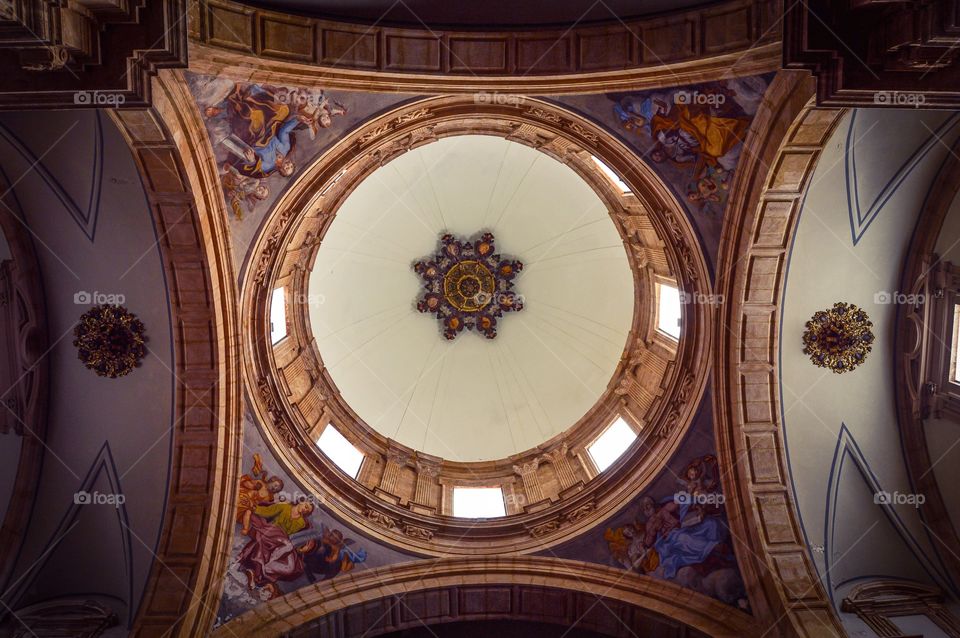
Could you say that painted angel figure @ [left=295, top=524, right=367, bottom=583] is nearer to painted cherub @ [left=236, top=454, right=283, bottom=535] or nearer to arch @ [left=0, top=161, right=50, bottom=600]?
painted cherub @ [left=236, top=454, right=283, bottom=535]

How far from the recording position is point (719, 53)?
37.0 ft

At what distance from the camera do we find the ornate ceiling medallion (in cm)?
2344

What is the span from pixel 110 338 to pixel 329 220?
535 centimetres

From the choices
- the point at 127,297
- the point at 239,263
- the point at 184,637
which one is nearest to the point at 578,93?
the point at 239,263

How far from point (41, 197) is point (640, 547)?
1314 centimetres

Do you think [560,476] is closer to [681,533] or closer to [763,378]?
[681,533]

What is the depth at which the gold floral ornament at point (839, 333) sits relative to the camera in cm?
1451

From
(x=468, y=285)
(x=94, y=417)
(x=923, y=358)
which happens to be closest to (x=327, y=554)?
(x=94, y=417)

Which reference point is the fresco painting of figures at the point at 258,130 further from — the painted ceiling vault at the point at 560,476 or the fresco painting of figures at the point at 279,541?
the fresco painting of figures at the point at 279,541

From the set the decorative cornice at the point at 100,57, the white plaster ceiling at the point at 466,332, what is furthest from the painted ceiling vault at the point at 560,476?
the white plaster ceiling at the point at 466,332

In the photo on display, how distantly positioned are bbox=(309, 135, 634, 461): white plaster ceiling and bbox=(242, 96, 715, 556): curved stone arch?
471cm

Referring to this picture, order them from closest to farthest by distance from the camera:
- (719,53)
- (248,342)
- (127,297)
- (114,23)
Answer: (114,23) < (719,53) < (127,297) < (248,342)

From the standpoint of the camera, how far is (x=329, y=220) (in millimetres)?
17047

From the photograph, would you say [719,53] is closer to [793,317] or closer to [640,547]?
[793,317]
